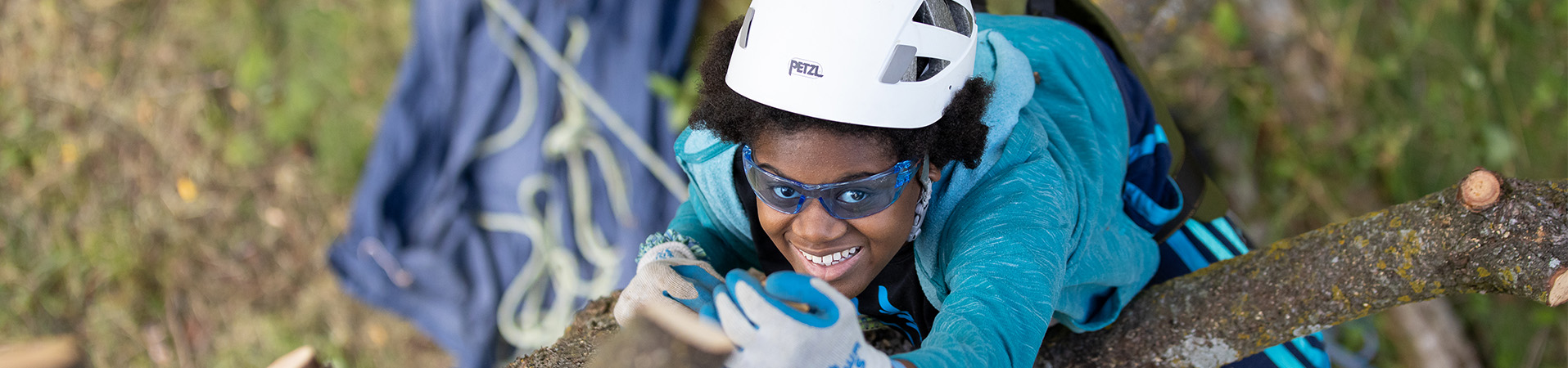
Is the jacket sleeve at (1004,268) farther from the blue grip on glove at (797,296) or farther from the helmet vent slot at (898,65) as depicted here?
the helmet vent slot at (898,65)

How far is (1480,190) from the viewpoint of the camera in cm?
144

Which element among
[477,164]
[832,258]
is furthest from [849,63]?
[477,164]

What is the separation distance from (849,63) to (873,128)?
0.11 metres

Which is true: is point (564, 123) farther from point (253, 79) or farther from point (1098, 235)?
point (1098, 235)

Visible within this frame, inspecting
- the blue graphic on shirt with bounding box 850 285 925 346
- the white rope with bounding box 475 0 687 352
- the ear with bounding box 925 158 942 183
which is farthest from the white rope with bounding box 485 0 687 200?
the ear with bounding box 925 158 942 183

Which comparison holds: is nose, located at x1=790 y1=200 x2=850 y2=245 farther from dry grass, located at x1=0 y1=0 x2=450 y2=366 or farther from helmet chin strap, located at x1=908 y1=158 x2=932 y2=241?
dry grass, located at x1=0 y1=0 x2=450 y2=366

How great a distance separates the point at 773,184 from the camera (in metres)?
1.51

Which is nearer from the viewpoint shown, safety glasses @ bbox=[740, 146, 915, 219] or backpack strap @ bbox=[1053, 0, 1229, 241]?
safety glasses @ bbox=[740, 146, 915, 219]

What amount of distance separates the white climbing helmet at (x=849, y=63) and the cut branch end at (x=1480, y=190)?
0.82m

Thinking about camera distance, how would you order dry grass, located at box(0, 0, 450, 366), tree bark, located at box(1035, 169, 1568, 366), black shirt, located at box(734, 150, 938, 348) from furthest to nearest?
dry grass, located at box(0, 0, 450, 366), black shirt, located at box(734, 150, 938, 348), tree bark, located at box(1035, 169, 1568, 366)

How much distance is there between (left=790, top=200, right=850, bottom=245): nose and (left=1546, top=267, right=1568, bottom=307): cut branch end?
107cm

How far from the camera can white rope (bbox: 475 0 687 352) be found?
3762 millimetres

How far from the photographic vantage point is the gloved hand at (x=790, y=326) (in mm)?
1095

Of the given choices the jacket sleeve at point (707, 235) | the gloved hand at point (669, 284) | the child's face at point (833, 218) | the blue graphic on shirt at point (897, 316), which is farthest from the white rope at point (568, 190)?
the child's face at point (833, 218)
